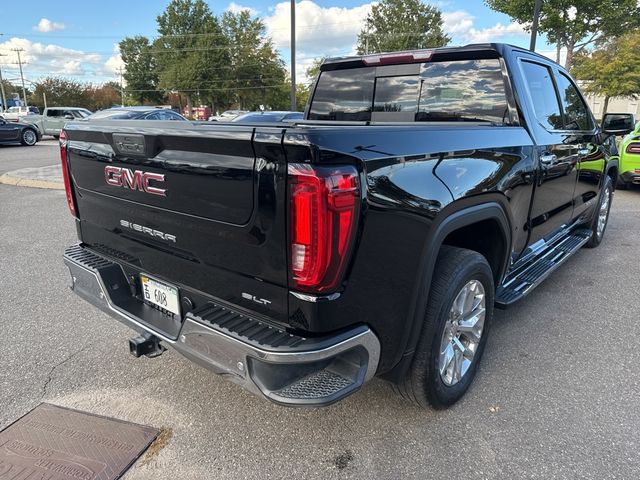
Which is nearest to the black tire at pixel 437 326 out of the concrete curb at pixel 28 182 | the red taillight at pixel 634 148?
the red taillight at pixel 634 148

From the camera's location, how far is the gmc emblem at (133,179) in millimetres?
2133

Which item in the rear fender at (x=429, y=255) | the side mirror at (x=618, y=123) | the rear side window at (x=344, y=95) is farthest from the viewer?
the side mirror at (x=618, y=123)

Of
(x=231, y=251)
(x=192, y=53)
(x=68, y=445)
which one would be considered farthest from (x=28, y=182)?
(x=192, y=53)

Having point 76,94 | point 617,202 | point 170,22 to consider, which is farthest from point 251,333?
point 76,94

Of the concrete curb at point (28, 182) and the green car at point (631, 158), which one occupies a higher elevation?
the green car at point (631, 158)

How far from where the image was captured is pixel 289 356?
1741 millimetres

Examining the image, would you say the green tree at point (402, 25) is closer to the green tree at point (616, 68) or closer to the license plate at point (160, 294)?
the green tree at point (616, 68)

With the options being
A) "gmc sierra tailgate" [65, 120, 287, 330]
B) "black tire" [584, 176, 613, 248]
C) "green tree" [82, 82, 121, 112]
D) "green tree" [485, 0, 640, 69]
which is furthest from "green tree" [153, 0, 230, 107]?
"gmc sierra tailgate" [65, 120, 287, 330]

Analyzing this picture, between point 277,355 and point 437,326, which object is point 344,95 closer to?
point 437,326

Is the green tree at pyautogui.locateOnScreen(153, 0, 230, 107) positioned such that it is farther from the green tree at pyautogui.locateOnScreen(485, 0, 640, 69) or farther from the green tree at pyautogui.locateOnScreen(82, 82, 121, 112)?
the green tree at pyautogui.locateOnScreen(485, 0, 640, 69)

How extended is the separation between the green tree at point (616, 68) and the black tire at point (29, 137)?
30.4 m

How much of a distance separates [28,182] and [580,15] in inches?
959

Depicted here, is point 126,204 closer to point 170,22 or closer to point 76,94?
point 170,22

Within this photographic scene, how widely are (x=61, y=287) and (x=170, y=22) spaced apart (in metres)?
64.9
